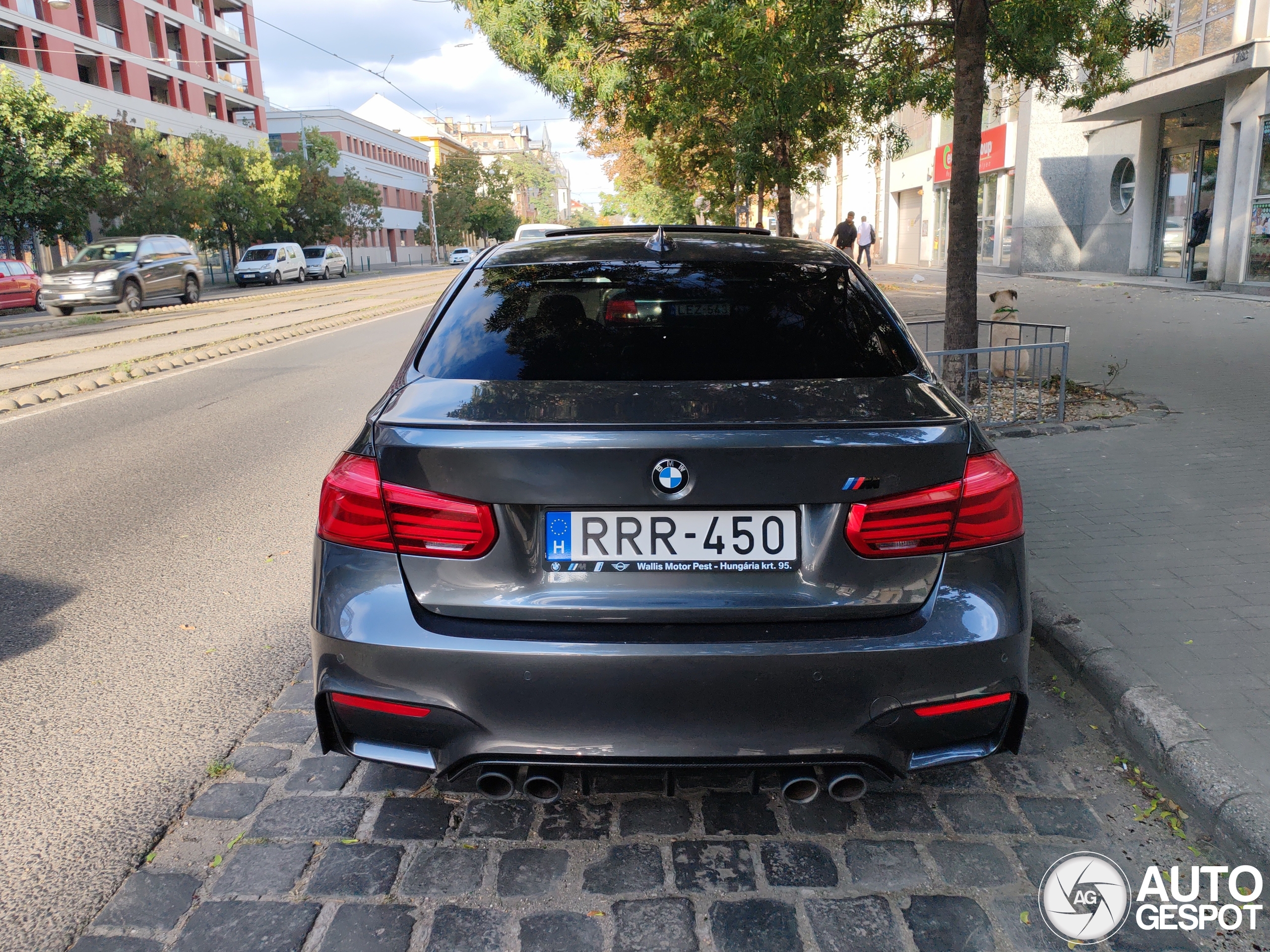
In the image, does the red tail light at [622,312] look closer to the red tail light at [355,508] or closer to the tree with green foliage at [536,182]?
the red tail light at [355,508]

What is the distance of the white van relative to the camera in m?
40.5

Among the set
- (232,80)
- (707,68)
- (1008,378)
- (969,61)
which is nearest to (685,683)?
(969,61)

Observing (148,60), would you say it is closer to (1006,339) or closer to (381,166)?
(381,166)

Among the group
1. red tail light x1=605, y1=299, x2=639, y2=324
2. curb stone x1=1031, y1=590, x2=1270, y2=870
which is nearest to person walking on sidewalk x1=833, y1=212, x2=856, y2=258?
curb stone x1=1031, y1=590, x2=1270, y2=870

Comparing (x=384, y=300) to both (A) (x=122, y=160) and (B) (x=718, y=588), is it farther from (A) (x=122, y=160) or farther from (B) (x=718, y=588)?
(B) (x=718, y=588)

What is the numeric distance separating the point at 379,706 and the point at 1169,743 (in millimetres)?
2298

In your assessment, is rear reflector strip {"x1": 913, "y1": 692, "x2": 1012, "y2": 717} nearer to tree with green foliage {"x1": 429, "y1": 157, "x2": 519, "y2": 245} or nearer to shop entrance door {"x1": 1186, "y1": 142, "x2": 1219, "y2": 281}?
shop entrance door {"x1": 1186, "y1": 142, "x2": 1219, "y2": 281}

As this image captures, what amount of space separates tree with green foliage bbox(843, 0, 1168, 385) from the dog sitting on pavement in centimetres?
31

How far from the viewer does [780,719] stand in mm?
2309

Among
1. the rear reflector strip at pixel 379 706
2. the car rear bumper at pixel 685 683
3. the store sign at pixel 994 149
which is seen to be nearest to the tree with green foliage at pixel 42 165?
the store sign at pixel 994 149

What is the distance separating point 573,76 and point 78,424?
9.04 meters

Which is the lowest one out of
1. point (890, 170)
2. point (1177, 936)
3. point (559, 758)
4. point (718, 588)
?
point (1177, 936)

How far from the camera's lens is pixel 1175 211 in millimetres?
22281

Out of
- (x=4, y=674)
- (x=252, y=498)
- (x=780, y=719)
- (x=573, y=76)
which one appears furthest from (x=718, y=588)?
(x=573, y=76)
